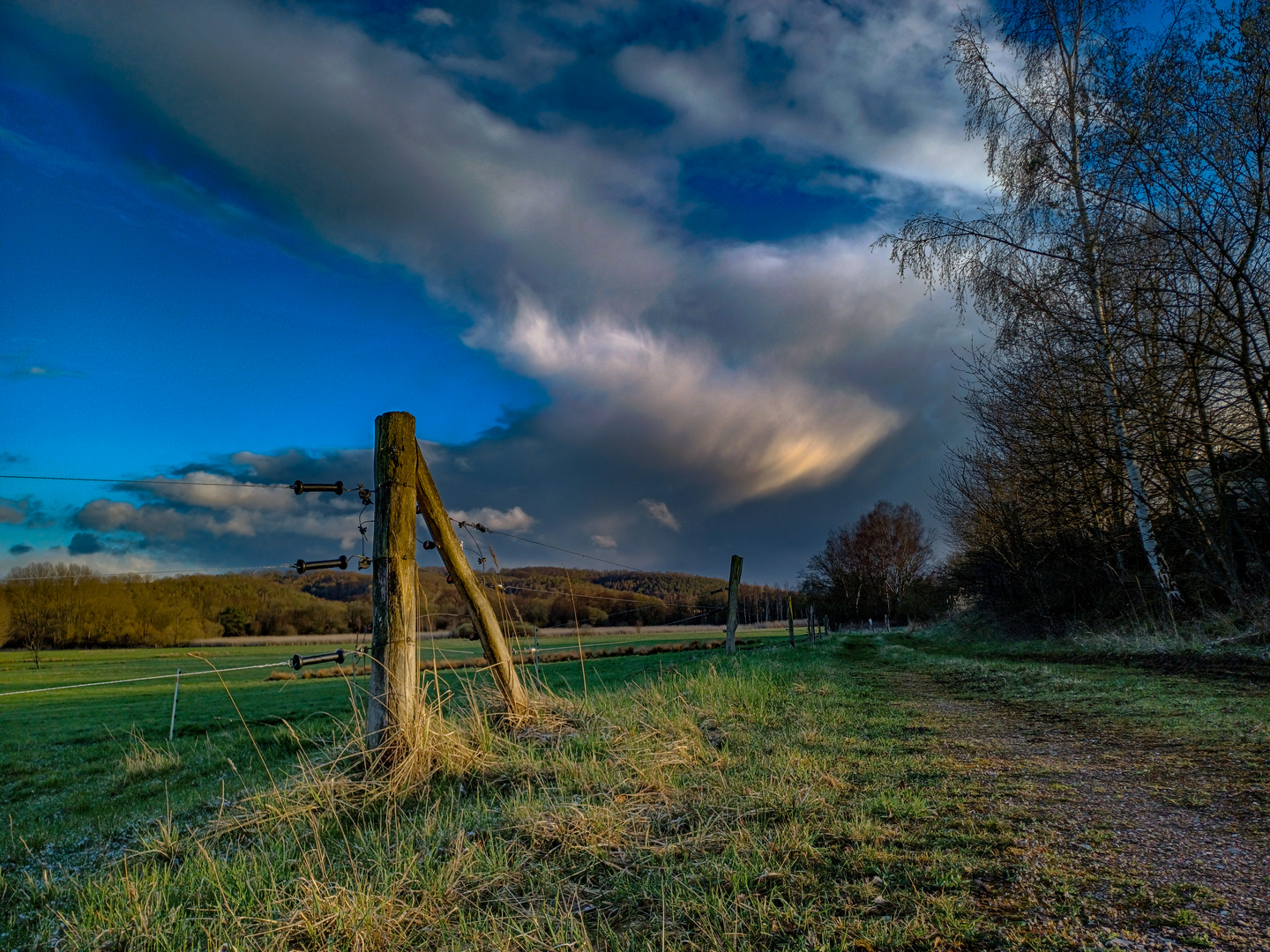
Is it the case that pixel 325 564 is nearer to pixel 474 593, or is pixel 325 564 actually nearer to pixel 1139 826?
pixel 474 593

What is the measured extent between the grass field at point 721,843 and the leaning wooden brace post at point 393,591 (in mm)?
524

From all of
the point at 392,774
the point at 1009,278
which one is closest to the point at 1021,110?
the point at 1009,278

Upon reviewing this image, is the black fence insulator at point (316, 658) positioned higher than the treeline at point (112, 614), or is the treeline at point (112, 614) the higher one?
the black fence insulator at point (316, 658)

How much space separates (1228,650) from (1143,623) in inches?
186

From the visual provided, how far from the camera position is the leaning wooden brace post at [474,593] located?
6195 millimetres

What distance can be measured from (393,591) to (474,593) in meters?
1.15

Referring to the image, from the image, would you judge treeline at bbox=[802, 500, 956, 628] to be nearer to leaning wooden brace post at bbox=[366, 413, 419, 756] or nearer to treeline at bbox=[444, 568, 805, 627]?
treeline at bbox=[444, 568, 805, 627]

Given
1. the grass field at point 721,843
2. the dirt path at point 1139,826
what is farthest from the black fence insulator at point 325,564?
the dirt path at point 1139,826

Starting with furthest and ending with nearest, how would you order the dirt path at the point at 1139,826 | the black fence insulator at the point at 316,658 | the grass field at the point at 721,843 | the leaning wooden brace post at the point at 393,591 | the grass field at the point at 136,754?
the grass field at the point at 136,754 → the leaning wooden brace post at the point at 393,591 → the black fence insulator at the point at 316,658 → the grass field at the point at 721,843 → the dirt path at the point at 1139,826

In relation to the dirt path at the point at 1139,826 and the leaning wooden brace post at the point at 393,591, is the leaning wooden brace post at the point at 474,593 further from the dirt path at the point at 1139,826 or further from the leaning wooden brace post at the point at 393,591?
the dirt path at the point at 1139,826

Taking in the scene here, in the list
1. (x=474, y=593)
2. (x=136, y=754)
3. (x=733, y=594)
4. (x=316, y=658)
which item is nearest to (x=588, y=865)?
(x=316, y=658)

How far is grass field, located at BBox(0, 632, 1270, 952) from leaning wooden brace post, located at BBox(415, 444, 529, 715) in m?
0.43

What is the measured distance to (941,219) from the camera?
1477cm

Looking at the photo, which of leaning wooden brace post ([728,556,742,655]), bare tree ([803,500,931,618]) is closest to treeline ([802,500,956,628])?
bare tree ([803,500,931,618])
